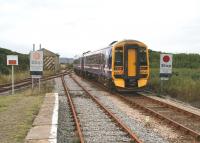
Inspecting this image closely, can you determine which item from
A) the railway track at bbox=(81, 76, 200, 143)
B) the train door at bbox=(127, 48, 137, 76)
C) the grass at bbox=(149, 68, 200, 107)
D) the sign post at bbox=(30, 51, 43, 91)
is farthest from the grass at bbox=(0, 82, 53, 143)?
the train door at bbox=(127, 48, 137, 76)

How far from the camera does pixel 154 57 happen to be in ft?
182

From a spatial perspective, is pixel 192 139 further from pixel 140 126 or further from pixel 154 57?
pixel 154 57

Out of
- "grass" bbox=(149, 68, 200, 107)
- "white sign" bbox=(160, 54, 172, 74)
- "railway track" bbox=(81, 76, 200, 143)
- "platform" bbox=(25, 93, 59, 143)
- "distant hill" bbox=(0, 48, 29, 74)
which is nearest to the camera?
"platform" bbox=(25, 93, 59, 143)

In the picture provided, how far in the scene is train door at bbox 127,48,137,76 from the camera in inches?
955

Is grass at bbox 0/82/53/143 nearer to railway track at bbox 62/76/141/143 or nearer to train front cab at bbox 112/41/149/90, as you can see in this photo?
railway track at bbox 62/76/141/143

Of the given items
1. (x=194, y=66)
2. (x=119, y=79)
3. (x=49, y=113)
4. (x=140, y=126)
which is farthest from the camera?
(x=194, y=66)

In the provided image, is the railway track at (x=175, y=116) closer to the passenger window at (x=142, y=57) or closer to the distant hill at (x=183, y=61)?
the passenger window at (x=142, y=57)

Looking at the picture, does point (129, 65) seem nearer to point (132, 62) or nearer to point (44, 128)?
point (132, 62)

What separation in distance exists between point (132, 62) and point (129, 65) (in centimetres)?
23

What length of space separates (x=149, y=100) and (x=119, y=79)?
3.59 meters

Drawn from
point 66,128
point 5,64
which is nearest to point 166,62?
point 66,128

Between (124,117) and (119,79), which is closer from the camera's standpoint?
(124,117)

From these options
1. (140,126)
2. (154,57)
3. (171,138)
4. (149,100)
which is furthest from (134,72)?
(154,57)

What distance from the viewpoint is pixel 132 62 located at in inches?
958
